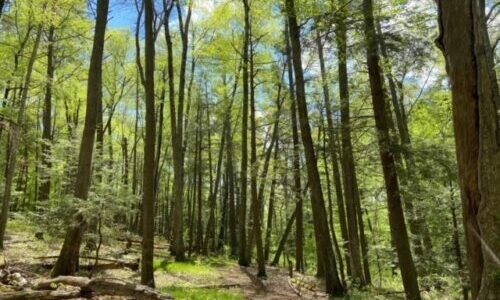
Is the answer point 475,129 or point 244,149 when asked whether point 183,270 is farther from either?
point 475,129

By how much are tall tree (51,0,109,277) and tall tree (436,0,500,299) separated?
6889 millimetres

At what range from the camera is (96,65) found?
9.64 meters

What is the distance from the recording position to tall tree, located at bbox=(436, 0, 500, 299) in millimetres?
3607

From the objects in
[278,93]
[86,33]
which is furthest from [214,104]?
[86,33]

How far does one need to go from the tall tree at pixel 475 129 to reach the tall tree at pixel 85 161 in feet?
22.6

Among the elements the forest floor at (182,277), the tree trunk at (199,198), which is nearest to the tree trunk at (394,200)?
the forest floor at (182,277)

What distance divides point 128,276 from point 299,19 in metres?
8.02

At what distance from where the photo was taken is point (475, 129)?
3.81 meters

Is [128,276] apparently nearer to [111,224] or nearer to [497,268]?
[111,224]

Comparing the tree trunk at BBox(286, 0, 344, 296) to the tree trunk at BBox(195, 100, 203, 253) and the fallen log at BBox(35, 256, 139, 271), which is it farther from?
the tree trunk at BBox(195, 100, 203, 253)

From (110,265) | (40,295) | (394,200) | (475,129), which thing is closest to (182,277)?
(110,265)

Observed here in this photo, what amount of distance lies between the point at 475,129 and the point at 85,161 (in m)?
7.86

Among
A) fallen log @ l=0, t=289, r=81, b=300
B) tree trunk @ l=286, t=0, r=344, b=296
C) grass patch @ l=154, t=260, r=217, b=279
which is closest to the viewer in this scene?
fallen log @ l=0, t=289, r=81, b=300

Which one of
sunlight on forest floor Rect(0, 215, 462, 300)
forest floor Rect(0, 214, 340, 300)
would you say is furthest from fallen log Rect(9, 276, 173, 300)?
sunlight on forest floor Rect(0, 215, 462, 300)
